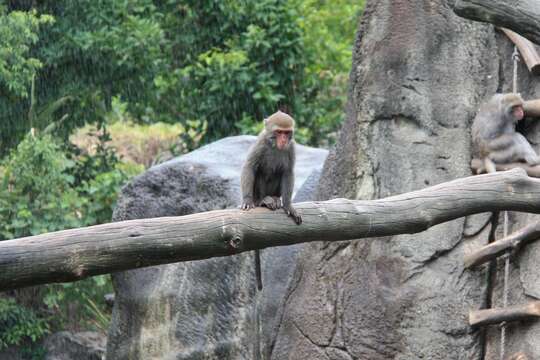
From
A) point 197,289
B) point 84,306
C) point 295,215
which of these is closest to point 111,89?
point 84,306

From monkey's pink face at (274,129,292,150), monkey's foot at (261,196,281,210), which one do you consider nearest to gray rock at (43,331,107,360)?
monkey's foot at (261,196,281,210)

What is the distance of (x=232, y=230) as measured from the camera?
4.43 meters

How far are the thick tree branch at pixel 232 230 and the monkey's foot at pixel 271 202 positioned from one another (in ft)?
0.55

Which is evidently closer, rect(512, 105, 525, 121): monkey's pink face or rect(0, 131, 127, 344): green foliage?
rect(512, 105, 525, 121): monkey's pink face

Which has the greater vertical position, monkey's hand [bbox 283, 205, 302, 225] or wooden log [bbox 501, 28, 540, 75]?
wooden log [bbox 501, 28, 540, 75]

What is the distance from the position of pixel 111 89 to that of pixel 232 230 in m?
7.75

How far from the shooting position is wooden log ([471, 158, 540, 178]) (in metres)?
6.94

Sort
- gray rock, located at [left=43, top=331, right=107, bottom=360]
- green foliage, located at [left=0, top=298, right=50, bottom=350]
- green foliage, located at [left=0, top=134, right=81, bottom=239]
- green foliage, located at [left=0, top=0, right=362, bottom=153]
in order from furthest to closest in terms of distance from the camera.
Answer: green foliage, located at [left=0, top=0, right=362, bottom=153], gray rock, located at [left=43, top=331, right=107, bottom=360], green foliage, located at [left=0, top=298, right=50, bottom=350], green foliage, located at [left=0, top=134, right=81, bottom=239]

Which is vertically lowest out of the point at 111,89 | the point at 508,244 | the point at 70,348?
the point at 70,348

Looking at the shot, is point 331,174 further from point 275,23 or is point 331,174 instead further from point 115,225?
point 275,23

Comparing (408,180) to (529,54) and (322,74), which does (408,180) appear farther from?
(322,74)

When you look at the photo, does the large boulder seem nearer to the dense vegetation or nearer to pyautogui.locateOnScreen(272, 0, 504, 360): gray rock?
pyautogui.locateOnScreen(272, 0, 504, 360): gray rock

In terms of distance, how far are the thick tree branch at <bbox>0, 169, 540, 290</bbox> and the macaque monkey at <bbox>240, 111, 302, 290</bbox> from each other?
0.54 m

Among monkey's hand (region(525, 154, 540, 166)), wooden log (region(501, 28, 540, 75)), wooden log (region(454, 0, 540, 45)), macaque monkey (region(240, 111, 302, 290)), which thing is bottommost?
monkey's hand (region(525, 154, 540, 166))
